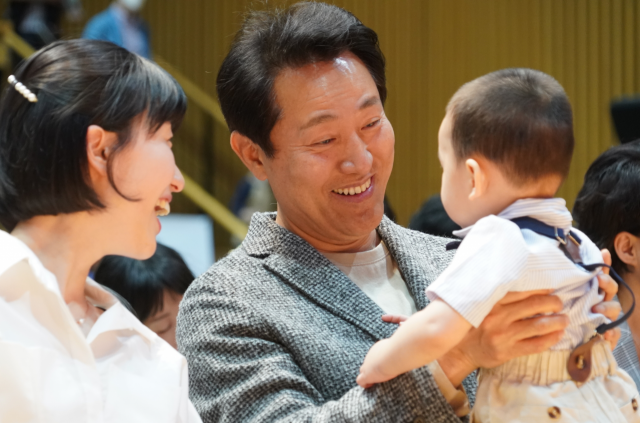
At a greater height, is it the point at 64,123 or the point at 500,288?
the point at 64,123

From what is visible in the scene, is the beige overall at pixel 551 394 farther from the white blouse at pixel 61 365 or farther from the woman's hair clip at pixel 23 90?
the woman's hair clip at pixel 23 90

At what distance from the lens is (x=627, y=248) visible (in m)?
2.25

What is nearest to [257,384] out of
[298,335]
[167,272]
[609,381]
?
[298,335]

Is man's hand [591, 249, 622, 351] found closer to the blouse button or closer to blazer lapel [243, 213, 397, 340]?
the blouse button

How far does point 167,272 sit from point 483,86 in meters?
1.62

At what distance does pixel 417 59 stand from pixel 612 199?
172 inches

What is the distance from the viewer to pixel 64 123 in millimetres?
1289

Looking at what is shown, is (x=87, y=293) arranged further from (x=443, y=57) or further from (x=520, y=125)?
(x=443, y=57)

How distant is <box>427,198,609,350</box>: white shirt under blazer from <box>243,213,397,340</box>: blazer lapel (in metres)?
0.35

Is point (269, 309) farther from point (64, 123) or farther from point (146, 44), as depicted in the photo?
point (146, 44)

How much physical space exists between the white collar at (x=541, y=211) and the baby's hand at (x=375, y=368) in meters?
0.33

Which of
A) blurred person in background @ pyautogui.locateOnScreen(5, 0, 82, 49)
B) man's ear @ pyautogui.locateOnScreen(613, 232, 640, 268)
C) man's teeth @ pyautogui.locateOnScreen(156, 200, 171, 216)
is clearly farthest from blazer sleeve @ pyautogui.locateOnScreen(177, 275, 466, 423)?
blurred person in background @ pyautogui.locateOnScreen(5, 0, 82, 49)

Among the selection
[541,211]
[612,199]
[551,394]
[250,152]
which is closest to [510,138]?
[541,211]

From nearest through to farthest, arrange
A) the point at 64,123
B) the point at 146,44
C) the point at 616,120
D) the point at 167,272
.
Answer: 1. the point at 64,123
2. the point at 167,272
3. the point at 616,120
4. the point at 146,44
